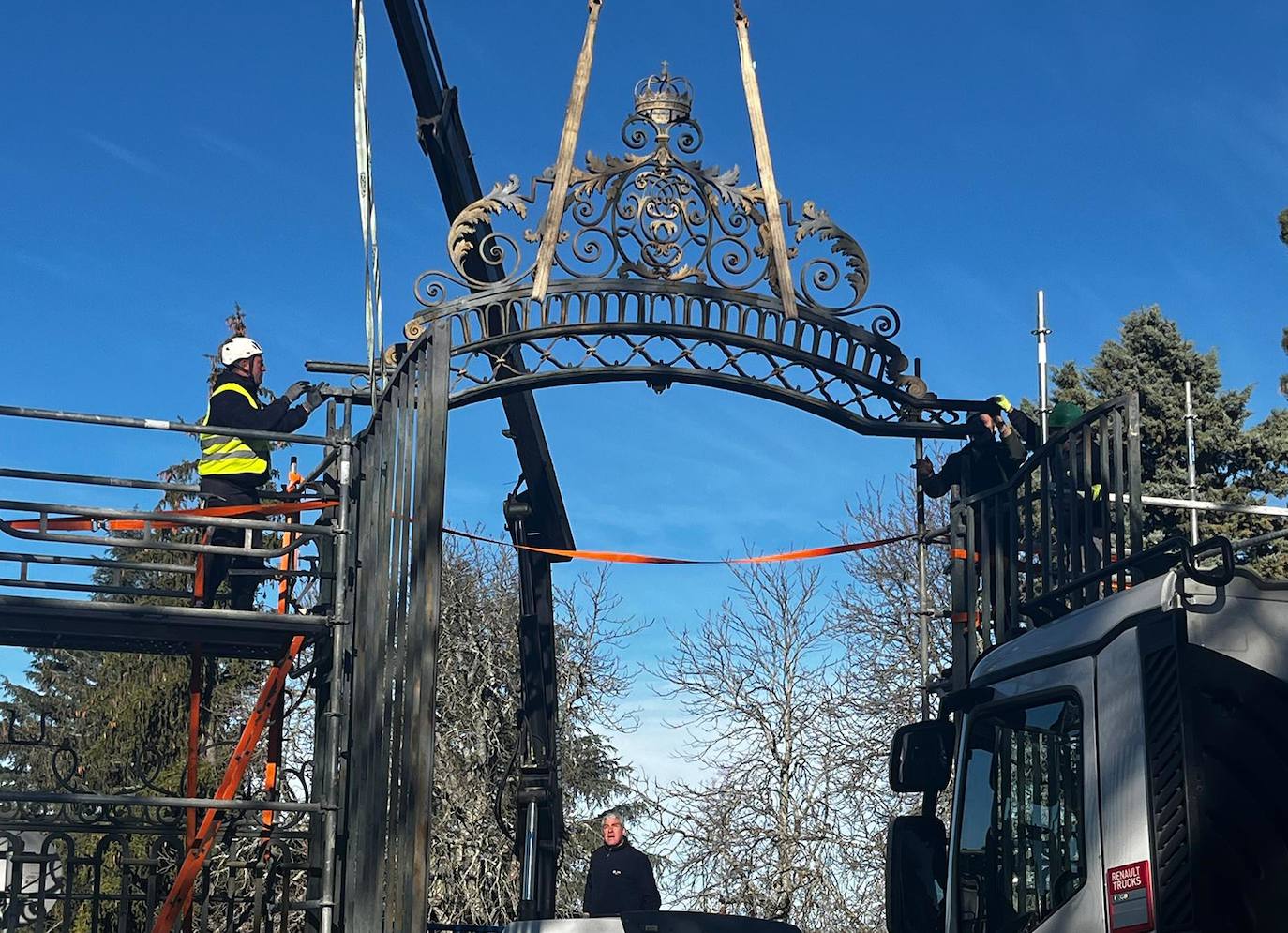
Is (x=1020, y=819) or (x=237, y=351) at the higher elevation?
(x=237, y=351)

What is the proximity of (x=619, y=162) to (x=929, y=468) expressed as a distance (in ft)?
10.3

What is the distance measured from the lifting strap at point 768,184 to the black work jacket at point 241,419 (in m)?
3.46

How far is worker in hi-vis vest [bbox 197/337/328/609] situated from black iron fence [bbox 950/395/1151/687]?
449 cm

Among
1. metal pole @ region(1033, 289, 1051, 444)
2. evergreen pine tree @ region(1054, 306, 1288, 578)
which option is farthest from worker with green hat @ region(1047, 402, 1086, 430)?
evergreen pine tree @ region(1054, 306, 1288, 578)

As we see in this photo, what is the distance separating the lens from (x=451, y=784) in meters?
30.7

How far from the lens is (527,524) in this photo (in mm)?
13828

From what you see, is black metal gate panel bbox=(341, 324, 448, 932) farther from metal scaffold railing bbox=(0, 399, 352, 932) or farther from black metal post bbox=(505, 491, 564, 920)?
black metal post bbox=(505, 491, 564, 920)

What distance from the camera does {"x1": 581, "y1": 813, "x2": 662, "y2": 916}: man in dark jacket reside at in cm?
1237

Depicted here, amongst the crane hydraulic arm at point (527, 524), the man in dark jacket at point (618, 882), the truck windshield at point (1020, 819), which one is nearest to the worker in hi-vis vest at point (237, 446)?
the crane hydraulic arm at point (527, 524)

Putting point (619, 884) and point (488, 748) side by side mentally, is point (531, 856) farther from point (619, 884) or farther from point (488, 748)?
point (488, 748)

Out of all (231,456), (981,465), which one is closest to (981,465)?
(981,465)

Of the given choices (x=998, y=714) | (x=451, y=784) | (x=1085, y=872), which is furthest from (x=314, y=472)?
(x=451, y=784)

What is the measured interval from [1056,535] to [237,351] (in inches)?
237

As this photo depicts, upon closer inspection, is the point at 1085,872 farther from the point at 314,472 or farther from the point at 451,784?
the point at 451,784
